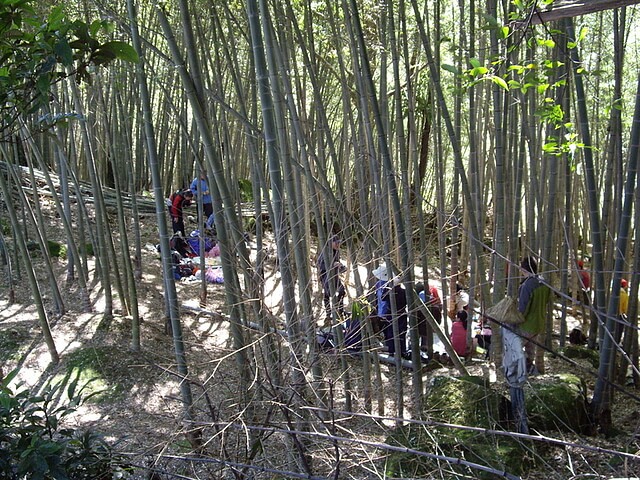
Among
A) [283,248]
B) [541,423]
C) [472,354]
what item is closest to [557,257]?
[472,354]

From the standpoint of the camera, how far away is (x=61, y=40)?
179 cm

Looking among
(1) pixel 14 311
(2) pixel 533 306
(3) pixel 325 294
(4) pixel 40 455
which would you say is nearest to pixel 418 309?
(2) pixel 533 306

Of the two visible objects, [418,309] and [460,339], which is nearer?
[418,309]

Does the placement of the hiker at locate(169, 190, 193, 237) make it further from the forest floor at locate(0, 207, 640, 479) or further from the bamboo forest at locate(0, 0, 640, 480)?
the forest floor at locate(0, 207, 640, 479)

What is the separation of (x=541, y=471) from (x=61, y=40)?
10.2 ft

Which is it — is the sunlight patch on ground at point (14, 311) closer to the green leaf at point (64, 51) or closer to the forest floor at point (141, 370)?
the forest floor at point (141, 370)

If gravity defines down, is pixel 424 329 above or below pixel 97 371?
below

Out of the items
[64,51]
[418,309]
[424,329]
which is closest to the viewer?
[64,51]

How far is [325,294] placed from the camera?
118 inches

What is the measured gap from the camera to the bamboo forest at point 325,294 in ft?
7.70

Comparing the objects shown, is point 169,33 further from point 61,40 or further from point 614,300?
point 614,300

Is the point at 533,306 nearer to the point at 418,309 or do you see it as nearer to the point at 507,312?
the point at 507,312

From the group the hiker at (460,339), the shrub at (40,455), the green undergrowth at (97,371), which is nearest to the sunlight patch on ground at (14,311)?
the green undergrowth at (97,371)

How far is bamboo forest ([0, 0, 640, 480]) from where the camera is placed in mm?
2346
